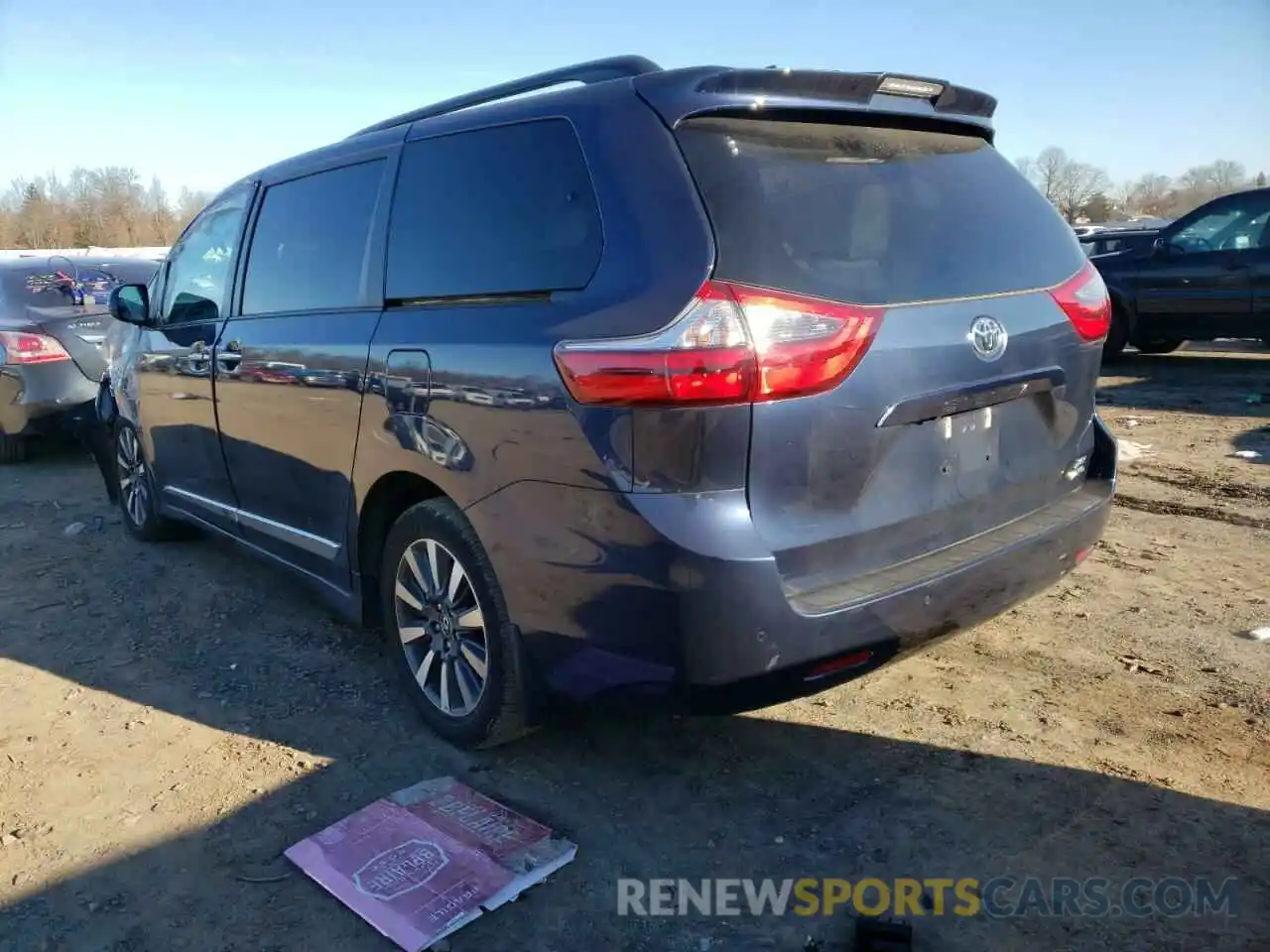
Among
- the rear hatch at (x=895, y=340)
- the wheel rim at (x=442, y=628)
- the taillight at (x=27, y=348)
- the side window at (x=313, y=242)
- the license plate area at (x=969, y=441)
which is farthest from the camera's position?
the taillight at (x=27, y=348)

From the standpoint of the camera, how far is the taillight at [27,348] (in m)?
7.51

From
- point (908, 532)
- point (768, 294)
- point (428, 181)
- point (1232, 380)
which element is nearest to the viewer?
point (768, 294)

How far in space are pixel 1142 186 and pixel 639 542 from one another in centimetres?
6672

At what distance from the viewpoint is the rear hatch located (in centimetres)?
244

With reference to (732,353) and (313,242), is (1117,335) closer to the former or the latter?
(313,242)

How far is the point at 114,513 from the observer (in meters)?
6.45

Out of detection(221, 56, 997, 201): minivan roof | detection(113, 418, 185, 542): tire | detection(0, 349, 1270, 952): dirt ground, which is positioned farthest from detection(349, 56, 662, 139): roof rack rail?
detection(113, 418, 185, 542): tire

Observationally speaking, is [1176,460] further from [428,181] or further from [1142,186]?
[1142,186]

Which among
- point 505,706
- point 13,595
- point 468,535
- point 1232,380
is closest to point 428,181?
point 468,535

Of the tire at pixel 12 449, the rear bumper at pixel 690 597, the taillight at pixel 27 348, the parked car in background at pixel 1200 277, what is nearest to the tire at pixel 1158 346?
the parked car in background at pixel 1200 277

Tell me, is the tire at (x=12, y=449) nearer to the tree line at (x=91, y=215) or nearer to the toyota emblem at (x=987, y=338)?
the toyota emblem at (x=987, y=338)

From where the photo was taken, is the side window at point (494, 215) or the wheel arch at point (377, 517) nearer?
the side window at point (494, 215)

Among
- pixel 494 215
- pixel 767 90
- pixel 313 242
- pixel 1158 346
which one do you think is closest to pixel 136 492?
pixel 313 242

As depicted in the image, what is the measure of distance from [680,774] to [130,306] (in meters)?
3.78
